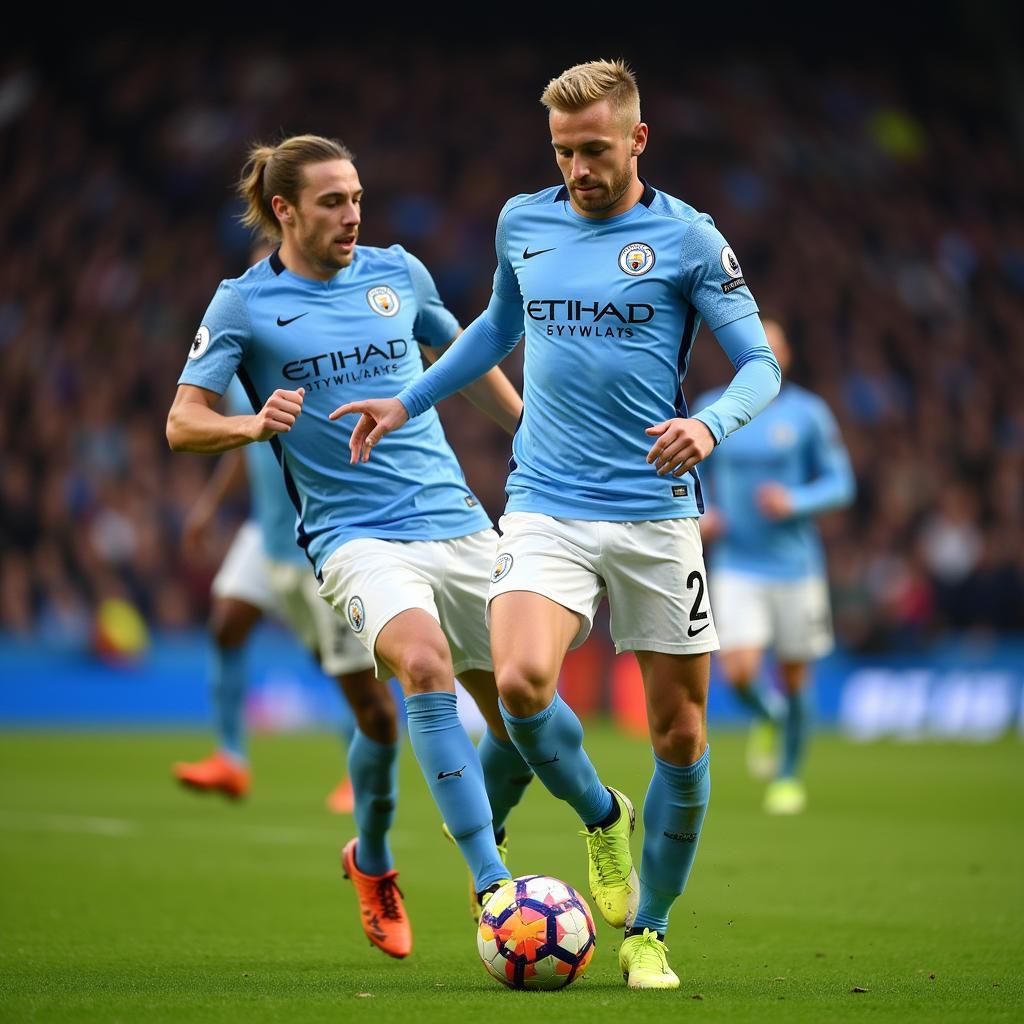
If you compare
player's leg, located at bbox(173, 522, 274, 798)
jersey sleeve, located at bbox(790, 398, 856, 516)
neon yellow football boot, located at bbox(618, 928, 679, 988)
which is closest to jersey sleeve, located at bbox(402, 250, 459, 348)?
neon yellow football boot, located at bbox(618, 928, 679, 988)

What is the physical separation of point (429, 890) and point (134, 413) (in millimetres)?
13127

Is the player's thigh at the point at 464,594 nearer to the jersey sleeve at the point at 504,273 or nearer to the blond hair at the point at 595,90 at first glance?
the jersey sleeve at the point at 504,273

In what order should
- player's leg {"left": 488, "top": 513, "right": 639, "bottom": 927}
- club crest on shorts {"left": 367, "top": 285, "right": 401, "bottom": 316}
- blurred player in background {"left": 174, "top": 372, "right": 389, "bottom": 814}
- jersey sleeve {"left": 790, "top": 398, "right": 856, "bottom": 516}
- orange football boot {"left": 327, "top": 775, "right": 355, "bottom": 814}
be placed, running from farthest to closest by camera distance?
jersey sleeve {"left": 790, "top": 398, "right": 856, "bottom": 516}
orange football boot {"left": 327, "top": 775, "right": 355, "bottom": 814}
blurred player in background {"left": 174, "top": 372, "right": 389, "bottom": 814}
club crest on shorts {"left": 367, "top": 285, "right": 401, "bottom": 316}
player's leg {"left": 488, "top": 513, "right": 639, "bottom": 927}

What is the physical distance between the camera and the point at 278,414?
5.18 metres

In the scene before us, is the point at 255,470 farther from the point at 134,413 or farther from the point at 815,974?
the point at 134,413

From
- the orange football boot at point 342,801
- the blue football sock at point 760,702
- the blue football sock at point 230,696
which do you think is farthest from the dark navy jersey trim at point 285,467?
the blue football sock at point 760,702

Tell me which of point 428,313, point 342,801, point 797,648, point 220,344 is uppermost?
point 428,313

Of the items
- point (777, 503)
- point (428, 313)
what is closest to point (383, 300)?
point (428, 313)

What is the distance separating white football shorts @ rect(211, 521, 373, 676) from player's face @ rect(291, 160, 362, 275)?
1.29 m

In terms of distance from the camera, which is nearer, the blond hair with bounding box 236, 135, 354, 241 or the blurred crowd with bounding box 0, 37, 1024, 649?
the blond hair with bounding box 236, 135, 354, 241

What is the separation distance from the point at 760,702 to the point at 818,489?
1424 millimetres

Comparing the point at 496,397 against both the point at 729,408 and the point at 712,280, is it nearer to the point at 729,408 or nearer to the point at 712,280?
the point at 712,280

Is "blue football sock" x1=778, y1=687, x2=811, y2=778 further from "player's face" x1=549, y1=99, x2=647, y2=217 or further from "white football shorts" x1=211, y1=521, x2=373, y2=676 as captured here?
"player's face" x1=549, y1=99, x2=647, y2=217

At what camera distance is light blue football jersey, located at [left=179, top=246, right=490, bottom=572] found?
5.74m
